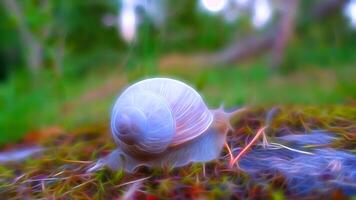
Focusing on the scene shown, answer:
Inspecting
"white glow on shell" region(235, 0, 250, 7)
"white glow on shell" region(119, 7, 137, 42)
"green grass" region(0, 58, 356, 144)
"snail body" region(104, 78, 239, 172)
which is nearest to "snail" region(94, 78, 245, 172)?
"snail body" region(104, 78, 239, 172)

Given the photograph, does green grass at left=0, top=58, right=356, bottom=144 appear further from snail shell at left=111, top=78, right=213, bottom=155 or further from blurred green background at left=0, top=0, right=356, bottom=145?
snail shell at left=111, top=78, right=213, bottom=155

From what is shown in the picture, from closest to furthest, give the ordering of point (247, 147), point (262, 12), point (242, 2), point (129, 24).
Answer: point (247, 147), point (129, 24), point (262, 12), point (242, 2)

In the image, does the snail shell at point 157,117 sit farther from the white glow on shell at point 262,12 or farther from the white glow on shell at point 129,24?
the white glow on shell at point 262,12

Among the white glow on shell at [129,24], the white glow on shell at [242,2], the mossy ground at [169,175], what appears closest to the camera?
the mossy ground at [169,175]

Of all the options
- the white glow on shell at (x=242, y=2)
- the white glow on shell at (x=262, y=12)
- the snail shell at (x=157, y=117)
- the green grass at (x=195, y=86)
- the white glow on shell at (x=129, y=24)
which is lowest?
the snail shell at (x=157, y=117)

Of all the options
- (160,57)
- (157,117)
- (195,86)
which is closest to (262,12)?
(160,57)

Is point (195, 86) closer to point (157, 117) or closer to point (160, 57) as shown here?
point (157, 117)

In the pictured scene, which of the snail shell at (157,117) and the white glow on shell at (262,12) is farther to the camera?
the white glow on shell at (262,12)

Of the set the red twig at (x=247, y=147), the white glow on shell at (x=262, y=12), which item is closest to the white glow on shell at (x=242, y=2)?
the white glow on shell at (x=262, y=12)
